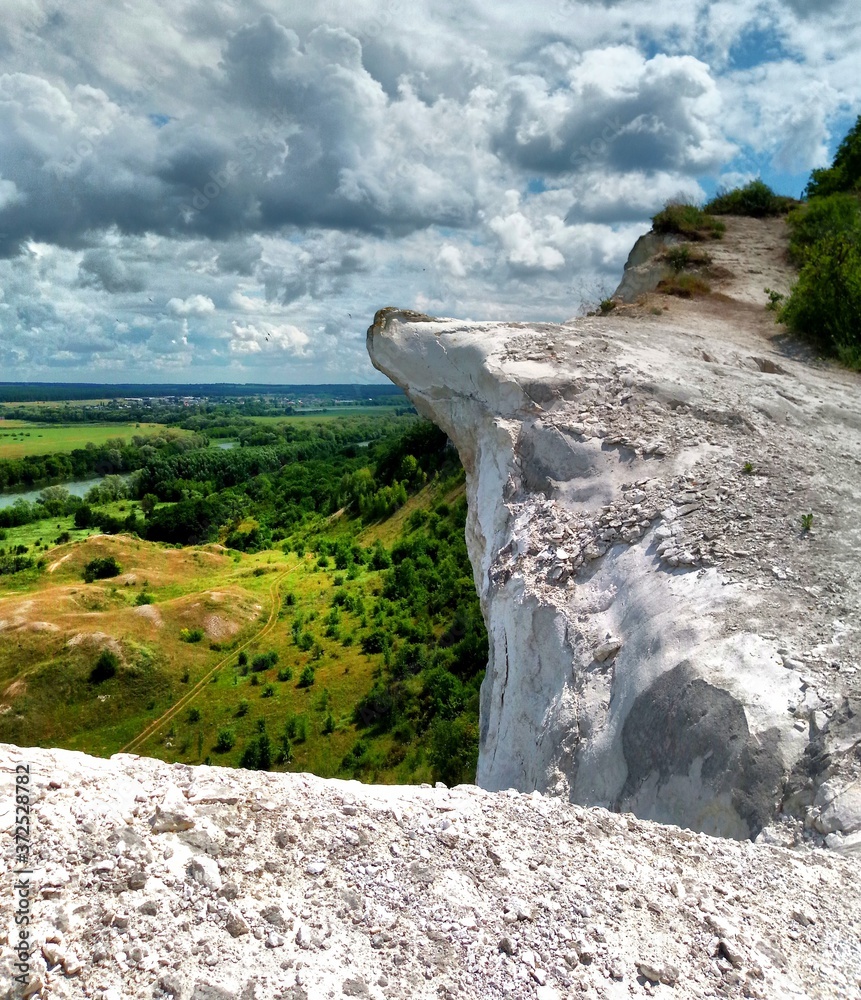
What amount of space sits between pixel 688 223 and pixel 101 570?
157 ft

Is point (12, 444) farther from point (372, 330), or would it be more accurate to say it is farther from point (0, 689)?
point (372, 330)

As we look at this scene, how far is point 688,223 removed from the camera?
23812mm

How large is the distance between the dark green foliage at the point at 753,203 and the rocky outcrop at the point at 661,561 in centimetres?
1599

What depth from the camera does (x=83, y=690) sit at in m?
31.4

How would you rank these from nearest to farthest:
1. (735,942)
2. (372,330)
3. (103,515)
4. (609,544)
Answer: (735,942)
(609,544)
(372,330)
(103,515)

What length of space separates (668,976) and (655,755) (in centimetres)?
229

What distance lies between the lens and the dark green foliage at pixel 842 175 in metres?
24.6

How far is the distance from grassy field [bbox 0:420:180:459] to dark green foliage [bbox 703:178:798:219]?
130370 mm

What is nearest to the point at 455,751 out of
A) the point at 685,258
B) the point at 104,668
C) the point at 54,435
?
the point at 685,258

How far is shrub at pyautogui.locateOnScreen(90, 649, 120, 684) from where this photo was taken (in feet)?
104

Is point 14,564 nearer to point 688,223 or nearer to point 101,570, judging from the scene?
point 101,570

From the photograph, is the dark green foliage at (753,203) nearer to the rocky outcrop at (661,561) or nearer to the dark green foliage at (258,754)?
the rocky outcrop at (661,561)

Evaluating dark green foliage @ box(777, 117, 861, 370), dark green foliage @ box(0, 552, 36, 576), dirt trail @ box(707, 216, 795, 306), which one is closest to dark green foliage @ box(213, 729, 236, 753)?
dirt trail @ box(707, 216, 795, 306)

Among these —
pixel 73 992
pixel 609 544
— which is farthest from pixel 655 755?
pixel 73 992
